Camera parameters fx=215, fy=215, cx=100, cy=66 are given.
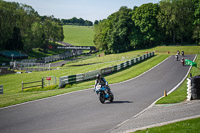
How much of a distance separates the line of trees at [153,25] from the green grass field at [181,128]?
69896mm

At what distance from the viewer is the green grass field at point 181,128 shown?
25.2ft

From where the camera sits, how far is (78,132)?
9133mm

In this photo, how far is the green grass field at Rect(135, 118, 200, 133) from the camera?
769 centimetres

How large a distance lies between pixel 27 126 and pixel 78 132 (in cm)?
289

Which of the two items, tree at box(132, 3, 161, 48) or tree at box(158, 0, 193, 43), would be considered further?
tree at box(132, 3, 161, 48)

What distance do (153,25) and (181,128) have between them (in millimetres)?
75358

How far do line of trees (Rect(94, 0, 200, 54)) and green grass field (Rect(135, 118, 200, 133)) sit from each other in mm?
69896

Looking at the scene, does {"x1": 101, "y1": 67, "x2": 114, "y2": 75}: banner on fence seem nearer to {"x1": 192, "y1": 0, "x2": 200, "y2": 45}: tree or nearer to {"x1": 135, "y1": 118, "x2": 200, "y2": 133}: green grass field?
{"x1": 135, "y1": 118, "x2": 200, "y2": 133}: green grass field

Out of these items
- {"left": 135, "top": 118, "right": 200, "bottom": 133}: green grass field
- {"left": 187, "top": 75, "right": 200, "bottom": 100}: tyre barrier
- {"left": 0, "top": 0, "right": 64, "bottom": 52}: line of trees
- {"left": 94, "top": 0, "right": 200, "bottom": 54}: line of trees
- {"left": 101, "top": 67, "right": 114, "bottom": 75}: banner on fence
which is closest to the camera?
{"left": 135, "top": 118, "right": 200, "bottom": 133}: green grass field

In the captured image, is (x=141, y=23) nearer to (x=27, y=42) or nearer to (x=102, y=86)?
(x=27, y=42)

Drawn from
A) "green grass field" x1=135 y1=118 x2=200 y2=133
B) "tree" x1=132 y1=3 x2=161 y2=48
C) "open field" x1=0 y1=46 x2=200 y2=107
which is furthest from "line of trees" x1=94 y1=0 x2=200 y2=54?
"green grass field" x1=135 y1=118 x2=200 y2=133

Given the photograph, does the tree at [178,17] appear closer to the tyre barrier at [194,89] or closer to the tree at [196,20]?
the tree at [196,20]

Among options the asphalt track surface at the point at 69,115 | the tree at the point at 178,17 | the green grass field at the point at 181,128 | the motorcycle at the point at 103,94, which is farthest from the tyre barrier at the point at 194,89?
the tree at the point at 178,17

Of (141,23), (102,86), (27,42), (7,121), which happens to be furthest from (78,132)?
(27,42)
